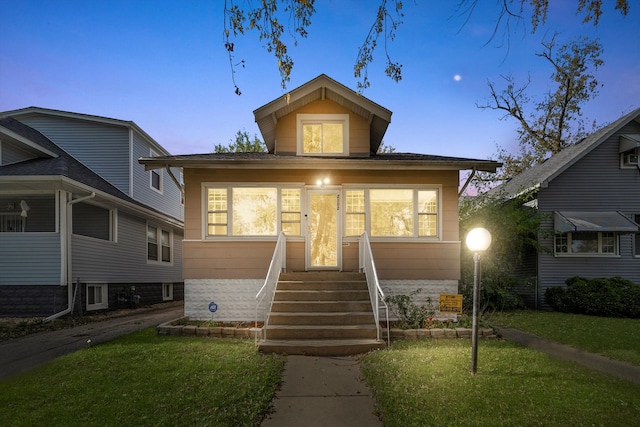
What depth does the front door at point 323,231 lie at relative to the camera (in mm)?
10016

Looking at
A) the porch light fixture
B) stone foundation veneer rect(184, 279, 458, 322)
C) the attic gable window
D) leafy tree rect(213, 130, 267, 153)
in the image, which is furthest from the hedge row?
leafy tree rect(213, 130, 267, 153)

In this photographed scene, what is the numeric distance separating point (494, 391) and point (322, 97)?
329 inches

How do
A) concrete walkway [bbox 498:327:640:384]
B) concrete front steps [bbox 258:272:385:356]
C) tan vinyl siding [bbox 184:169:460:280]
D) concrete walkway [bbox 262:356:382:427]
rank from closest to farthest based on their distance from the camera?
concrete walkway [bbox 262:356:382:427] < concrete walkway [bbox 498:327:640:384] < concrete front steps [bbox 258:272:385:356] < tan vinyl siding [bbox 184:169:460:280]

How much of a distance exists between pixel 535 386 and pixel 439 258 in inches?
198

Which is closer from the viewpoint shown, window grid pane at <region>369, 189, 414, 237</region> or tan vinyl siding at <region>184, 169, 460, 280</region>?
tan vinyl siding at <region>184, 169, 460, 280</region>

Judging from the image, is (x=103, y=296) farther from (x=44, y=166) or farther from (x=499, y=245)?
(x=499, y=245)

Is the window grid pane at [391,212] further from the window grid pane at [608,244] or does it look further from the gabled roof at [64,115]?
the gabled roof at [64,115]

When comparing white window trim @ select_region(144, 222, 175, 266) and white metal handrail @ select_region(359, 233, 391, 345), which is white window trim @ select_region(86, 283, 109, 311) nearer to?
white window trim @ select_region(144, 222, 175, 266)

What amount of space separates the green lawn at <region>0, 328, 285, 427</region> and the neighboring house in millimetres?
2935

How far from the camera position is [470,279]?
41.4ft

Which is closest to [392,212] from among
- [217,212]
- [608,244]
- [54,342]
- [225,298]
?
[217,212]

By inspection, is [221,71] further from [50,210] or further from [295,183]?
[50,210]

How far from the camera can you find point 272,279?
846 centimetres

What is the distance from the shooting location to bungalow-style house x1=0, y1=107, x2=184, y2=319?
10.4m
